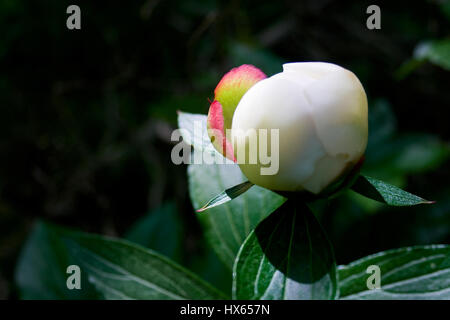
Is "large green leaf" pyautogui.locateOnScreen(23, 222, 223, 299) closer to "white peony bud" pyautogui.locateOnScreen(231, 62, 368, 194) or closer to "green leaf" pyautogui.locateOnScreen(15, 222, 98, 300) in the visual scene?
"green leaf" pyautogui.locateOnScreen(15, 222, 98, 300)

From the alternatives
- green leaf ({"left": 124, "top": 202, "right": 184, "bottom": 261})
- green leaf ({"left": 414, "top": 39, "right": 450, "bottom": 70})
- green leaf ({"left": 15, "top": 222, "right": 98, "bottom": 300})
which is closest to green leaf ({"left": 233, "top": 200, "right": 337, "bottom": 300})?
green leaf ({"left": 15, "top": 222, "right": 98, "bottom": 300})

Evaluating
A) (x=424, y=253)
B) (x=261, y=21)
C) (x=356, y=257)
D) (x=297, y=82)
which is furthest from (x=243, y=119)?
(x=261, y=21)

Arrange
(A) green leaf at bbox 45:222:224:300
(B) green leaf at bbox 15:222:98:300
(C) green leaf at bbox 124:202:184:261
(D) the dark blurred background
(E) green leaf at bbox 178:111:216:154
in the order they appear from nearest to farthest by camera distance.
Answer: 1. (E) green leaf at bbox 178:111:216:154
2. (A) green leaf at bbox 45:222:224:300
3. (B) green leaf at bbox 15:222:98:300
4. (C) green leaf at bbox 124:202:184:261
5. (D) the dark blurred background

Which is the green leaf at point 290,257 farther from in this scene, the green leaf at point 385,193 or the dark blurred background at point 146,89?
the dark blurred background at point 146,89

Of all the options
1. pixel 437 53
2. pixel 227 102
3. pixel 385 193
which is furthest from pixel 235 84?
pixel 437 53

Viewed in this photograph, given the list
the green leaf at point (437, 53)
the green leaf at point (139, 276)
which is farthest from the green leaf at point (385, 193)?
the green leaf at point (437, 53)

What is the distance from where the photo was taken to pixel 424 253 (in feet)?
1.88

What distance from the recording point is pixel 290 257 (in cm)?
47

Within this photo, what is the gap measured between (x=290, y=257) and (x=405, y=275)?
21cm

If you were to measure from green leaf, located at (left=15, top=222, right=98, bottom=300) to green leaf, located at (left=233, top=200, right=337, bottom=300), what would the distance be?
360 mm

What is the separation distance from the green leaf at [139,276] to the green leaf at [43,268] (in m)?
0.08

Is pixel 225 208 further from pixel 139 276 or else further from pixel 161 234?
pixel 161 234

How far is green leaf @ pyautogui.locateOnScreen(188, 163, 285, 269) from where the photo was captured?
2.20 ft

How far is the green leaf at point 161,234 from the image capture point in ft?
3.15
